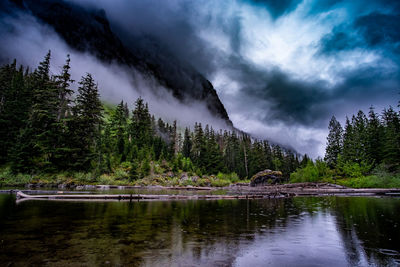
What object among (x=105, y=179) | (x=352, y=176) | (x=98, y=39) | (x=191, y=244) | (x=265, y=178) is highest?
(x=98, y=39)

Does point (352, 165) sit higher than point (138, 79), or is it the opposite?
point (138, 79)

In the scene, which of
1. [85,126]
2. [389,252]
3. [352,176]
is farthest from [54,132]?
[352,176]

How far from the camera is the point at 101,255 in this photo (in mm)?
5332

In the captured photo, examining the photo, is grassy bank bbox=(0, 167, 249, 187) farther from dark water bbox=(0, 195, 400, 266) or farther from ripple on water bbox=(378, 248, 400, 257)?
ripple on water bbox=(378, 248, 400, 257)

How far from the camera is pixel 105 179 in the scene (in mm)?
45562

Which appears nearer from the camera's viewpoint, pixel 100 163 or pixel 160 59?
pixel 100 163

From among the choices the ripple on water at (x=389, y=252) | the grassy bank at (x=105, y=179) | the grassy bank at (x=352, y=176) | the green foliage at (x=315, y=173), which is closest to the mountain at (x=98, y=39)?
the grassy bank at (x=105, y=179)

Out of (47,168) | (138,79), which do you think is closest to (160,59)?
(138,79)

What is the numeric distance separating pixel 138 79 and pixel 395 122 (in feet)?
499

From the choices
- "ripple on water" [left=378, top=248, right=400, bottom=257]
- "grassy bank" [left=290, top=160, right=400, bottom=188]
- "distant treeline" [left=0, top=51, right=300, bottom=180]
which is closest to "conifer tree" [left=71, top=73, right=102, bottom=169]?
"distant treeline" [left=0, top=51, right=300, bottom=180]

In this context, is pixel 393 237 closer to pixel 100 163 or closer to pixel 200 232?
pixel 200 232

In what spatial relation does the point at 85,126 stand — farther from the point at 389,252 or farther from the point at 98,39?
the point at 98,39

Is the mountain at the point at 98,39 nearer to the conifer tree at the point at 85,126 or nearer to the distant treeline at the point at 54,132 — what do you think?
the distant treeline at the point at 54,132

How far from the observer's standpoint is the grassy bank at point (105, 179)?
3516 cm
